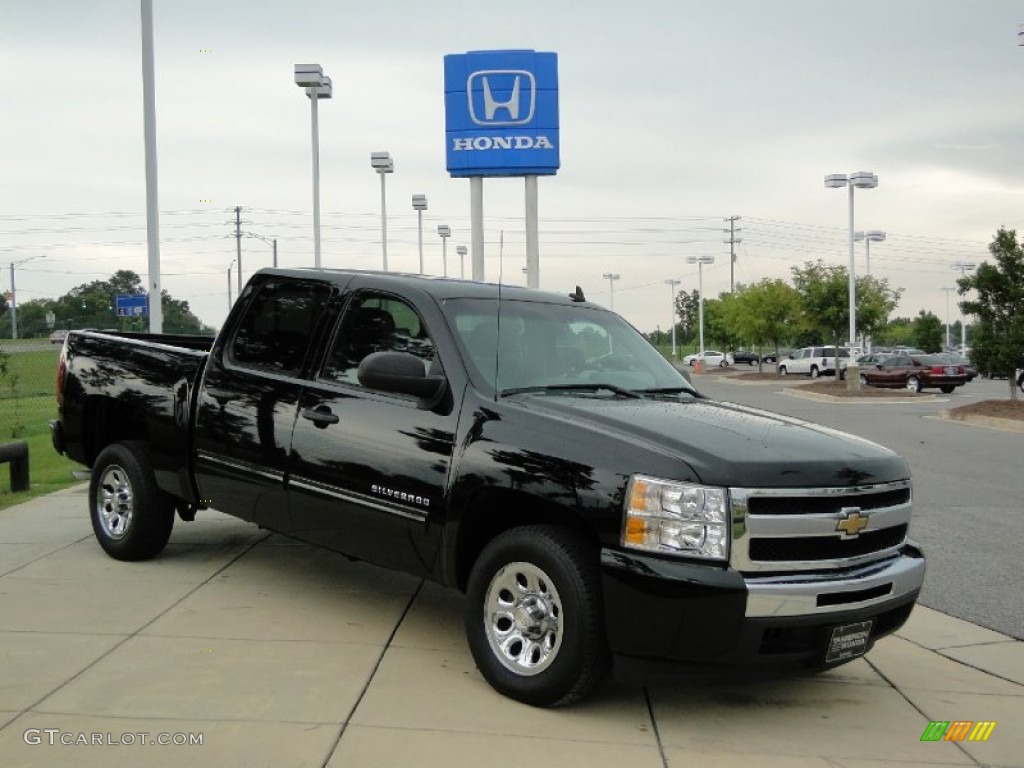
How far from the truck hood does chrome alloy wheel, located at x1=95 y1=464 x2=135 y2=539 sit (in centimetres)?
347

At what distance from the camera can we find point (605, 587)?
419 centimetres

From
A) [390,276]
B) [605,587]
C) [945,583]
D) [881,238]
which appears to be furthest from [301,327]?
[881,238]

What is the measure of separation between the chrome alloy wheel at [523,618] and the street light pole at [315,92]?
20.4 meters

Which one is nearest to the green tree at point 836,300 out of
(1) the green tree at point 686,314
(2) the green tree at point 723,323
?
(2) the green tree at point 723,323

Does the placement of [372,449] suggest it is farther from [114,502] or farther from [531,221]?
[531,221]

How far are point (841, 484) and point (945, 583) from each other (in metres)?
3.76

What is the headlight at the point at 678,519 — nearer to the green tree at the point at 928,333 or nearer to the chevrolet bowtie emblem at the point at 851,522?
the chevrolet bowtie emblem at the point at 851,522

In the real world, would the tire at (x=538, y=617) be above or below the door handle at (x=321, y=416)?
below

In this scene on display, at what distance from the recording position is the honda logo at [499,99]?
81.5 feet

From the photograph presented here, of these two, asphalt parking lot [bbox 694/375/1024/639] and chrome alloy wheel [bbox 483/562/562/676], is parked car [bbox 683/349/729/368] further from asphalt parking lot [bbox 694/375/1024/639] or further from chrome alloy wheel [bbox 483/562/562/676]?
chrome alloy wheel [bbox 483/562/562/676]

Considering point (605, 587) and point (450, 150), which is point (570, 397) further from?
point (450, 150)

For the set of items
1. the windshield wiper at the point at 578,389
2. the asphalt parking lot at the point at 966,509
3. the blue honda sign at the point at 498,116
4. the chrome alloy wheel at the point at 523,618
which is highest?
the blue honda sign at the point at 498,116

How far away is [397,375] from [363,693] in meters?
1.47

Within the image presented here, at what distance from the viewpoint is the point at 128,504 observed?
23.0 feet
